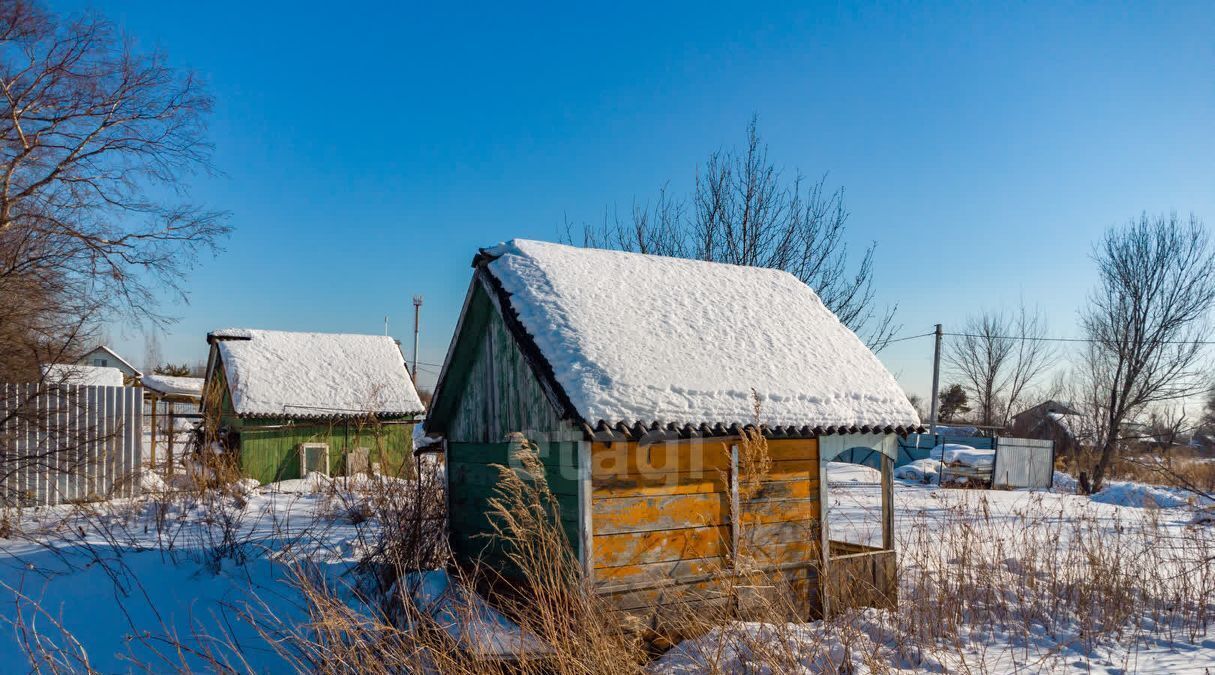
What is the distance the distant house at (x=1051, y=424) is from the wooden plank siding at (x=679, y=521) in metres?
29.7

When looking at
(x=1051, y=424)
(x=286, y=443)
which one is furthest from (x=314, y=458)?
(x=1051, y=424)

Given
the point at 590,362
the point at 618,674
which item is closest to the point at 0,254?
the point at 590,362

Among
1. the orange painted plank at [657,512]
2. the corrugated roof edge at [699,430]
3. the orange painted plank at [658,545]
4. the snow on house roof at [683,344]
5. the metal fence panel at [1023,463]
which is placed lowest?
the metal fence panel at [1023,463]

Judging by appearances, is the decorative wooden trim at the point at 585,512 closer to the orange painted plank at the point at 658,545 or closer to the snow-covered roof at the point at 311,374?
the orange painted plank at the point at 658,545

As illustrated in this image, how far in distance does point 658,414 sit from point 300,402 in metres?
15.4

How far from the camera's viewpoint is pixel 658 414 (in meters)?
5.96

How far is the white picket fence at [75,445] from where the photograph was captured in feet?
38.1

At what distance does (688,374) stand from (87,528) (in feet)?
28.2

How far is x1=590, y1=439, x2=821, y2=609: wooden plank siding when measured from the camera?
5.91 m

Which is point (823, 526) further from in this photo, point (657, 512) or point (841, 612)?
point (657, 512)

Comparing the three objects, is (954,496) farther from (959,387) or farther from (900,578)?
(959,387)

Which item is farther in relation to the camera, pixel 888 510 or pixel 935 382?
pixel 935 382

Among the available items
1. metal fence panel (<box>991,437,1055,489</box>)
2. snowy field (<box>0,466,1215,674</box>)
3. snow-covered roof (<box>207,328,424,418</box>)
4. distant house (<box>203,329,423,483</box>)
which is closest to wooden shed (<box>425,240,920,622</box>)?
snowy field (<box>0,466,1215,674</box>)

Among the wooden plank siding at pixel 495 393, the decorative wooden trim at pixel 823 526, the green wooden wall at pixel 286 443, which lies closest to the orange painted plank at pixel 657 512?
the wooden plank siding at pixel 495 393
